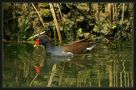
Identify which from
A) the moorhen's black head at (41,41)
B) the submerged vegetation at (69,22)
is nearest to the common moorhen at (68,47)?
the moorhen's black head at (41,41)

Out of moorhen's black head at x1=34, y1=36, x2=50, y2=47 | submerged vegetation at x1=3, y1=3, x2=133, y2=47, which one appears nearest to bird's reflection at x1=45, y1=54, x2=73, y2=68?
moorhen's black head at x1=34, y1=36, x2=50, y2=47

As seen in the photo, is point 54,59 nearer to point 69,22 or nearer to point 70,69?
point 70,69

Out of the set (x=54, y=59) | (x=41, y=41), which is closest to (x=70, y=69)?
(x=54, y=59)

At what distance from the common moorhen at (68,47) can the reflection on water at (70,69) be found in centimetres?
6

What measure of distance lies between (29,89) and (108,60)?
922 millimetres

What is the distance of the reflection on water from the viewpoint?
4.11 metres

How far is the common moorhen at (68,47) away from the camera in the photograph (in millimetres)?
4586

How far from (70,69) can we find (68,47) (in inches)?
14.2

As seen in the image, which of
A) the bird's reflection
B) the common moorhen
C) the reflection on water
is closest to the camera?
the reflection on water

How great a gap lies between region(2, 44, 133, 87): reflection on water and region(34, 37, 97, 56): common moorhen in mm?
56

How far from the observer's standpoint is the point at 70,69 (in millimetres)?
4301

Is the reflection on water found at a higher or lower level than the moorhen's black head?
lower

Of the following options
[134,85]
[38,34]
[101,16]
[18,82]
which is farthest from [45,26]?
[134,85]

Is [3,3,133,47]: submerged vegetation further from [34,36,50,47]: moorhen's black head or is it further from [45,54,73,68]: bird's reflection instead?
[45,54,73,68]: bird's reflection
